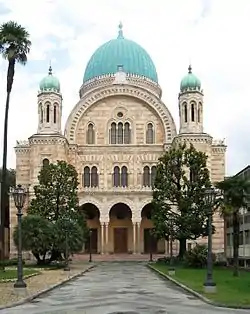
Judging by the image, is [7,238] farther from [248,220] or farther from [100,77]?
[248,220]

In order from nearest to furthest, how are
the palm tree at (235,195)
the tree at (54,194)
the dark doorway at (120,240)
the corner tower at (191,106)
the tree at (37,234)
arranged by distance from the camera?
the palm tree at (235,195) → the tree at (37,234) → the tree at (54,194) → the corner tower at (191,106) → the dark doorway at (120,240)

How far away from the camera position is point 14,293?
23.6 metres

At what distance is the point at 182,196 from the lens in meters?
49.7

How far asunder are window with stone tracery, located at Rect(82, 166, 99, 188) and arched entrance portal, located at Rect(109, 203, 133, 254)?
4.03 metres

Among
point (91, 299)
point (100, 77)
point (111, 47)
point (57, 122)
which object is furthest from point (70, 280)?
point (111, 47)

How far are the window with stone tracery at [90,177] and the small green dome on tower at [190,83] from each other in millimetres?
13099

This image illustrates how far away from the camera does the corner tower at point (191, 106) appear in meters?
66.4

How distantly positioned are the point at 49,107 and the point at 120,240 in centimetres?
1691

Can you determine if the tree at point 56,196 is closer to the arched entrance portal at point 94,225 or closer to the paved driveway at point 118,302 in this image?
the arched entrance portal at point 94,225

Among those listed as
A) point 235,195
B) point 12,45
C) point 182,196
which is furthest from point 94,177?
point 235,195

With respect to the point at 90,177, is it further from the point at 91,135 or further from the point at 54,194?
the point at 54,194

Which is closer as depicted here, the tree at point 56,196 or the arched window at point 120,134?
the tree at point 56,196

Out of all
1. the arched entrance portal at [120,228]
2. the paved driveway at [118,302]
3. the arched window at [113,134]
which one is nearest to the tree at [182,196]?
the arched window at [113,134]

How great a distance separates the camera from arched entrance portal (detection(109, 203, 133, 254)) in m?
70.3
